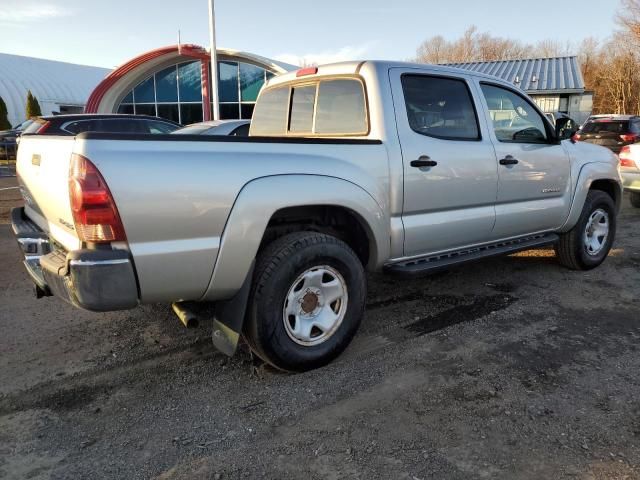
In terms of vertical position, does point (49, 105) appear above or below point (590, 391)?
above

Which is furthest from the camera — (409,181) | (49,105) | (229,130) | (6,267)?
(49,105)

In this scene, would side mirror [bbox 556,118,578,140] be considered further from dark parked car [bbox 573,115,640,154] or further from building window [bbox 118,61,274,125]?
building window [bbox 118,61,274,125]

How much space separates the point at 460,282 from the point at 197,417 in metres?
3.27

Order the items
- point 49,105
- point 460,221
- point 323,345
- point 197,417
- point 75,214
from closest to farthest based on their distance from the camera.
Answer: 1. point 75,214
2. point 197,417
3. point 323,345
4. point 460,221
5. point 49,105

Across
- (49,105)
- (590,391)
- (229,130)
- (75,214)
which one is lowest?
(590,391)

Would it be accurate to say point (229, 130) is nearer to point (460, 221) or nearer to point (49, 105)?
point (460, 221)

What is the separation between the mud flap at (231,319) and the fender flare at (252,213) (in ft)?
0.15

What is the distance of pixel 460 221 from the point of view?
13.3 feet

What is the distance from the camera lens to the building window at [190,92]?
25188 millimetres

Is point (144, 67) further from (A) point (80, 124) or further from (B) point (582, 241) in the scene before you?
(B) point (582, 241)

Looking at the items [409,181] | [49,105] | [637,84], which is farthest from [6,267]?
[637,84]

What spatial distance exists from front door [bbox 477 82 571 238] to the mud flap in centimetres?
251

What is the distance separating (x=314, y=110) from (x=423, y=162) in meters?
1.11

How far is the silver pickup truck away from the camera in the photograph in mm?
2527
